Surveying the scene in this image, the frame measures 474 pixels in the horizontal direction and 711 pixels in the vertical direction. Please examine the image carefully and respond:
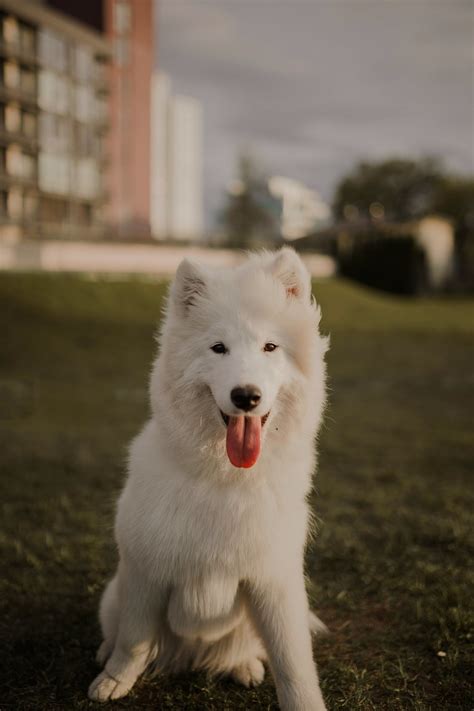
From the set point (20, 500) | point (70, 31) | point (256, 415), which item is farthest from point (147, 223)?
point (256, 415)

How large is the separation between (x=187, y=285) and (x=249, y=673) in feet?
6.38

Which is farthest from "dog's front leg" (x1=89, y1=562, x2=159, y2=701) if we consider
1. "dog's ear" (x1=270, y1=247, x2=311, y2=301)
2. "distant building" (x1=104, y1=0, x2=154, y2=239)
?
"distant building" (x1=104, y1=0, x2=154, y2=239)

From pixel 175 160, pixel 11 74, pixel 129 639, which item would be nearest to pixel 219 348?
pixel 129 639

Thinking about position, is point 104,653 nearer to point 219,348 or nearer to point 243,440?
point 243,440

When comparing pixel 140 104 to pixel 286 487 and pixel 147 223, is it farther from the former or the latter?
pixel 286 487

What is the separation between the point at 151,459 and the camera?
9.18 feet

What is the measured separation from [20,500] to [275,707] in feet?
11.3

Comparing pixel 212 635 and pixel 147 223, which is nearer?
pixel 212 635

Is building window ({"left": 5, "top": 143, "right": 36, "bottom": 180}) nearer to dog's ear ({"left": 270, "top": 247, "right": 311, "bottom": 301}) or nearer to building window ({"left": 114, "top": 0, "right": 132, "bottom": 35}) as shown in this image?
building window ({"left": 114, "top": 0, "right": 132, "bottom": 35})

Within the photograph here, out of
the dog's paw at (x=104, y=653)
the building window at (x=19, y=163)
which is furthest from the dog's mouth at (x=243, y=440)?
the building window at (x=19, y=163)

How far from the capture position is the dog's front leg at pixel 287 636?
2.68 meters

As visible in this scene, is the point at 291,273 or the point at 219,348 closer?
the point at 219,348

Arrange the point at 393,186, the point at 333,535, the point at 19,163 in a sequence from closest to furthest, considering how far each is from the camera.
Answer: the point at 333,535
the point at 19,163
the point at 393,186

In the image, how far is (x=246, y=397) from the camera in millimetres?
2375
